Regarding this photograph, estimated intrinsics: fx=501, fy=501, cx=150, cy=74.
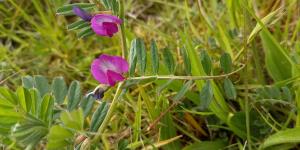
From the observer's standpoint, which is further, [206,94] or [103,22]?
[206,94]

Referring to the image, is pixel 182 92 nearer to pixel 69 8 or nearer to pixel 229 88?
pixel 229 88

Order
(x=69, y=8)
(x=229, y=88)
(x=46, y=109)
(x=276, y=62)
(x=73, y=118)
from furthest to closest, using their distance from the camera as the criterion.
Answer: (x=276, y=62) < (x=229, y=88) < (x=69, y=8) < (x=46, y=109) < (x=73, y=118)

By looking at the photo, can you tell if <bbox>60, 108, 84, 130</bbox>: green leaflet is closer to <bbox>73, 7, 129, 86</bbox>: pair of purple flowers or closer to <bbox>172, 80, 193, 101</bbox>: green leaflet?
<bbox>73, 7, 129, 86</bbox>: pair of purple flowers

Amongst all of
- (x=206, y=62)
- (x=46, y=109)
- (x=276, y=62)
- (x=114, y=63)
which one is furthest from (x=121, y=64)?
(x=276, y=62)

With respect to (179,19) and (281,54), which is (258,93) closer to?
(281,54)

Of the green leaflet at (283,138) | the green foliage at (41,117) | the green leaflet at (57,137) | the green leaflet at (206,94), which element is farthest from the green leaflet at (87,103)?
the green leaflet at (283,138)

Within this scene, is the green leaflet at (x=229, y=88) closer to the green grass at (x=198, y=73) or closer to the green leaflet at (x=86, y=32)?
the green grass at (x=198, y=73)

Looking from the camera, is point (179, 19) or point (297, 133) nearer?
point (297, 133)

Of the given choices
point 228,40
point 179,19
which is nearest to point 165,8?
point 179,19
